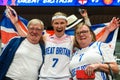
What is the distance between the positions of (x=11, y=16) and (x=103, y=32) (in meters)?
0.96

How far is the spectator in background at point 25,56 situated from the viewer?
12.9 ft

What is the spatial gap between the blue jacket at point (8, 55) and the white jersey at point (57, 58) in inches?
5.0

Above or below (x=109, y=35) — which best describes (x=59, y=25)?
above

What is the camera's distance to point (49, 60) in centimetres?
392

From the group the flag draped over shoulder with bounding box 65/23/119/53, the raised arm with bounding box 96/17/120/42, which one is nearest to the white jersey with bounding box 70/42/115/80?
the raised arm with bounding box 96/17/120/42

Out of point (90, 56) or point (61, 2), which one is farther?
Answer: point (61, 2)

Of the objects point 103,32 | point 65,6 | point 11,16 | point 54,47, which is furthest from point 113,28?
point 65,6

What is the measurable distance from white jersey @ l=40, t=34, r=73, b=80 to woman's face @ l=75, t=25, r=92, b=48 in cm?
29

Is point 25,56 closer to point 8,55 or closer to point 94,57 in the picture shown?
point 8,55

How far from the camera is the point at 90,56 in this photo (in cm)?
348

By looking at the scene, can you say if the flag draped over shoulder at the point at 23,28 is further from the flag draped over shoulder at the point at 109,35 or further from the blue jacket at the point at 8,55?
the blue jacket at the point at 8,55

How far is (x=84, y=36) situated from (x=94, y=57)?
0.28 m

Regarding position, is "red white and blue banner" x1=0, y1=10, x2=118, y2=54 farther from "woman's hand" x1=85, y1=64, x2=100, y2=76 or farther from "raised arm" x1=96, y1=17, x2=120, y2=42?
"woman's hand" x1=85, y1=64, x2=100, y2=76

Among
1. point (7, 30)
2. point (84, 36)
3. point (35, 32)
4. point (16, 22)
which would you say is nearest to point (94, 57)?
point (84, 36)
